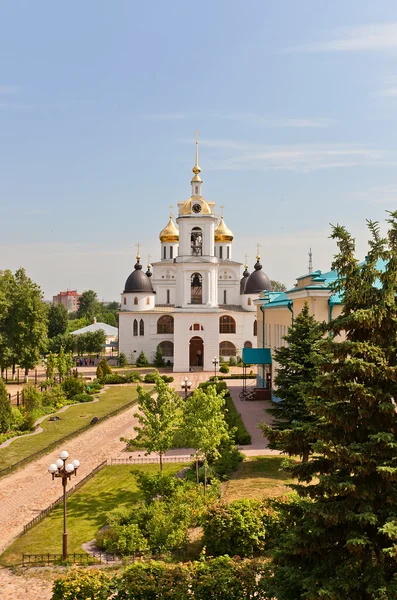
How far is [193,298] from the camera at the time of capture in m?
51.6

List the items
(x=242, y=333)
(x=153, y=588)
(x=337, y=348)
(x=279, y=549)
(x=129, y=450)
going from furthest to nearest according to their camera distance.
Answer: (x=242, y=333), (x=129, y=450), (x=153, y=588), (x=279, y=549), (x=337, y=348)

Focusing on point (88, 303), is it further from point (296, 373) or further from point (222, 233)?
point (296, 373)

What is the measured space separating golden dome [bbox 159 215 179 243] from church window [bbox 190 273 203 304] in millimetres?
12981

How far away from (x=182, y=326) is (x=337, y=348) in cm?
4200

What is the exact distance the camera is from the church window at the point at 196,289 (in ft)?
168

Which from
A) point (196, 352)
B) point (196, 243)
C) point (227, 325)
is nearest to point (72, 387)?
point (196, 352)

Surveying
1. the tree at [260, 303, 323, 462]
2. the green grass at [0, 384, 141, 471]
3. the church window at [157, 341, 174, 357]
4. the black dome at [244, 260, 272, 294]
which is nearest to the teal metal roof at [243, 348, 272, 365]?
the green grass at [0, 384, 141, 471]

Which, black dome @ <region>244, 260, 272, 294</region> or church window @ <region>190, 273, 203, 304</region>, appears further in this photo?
black dome @ <region>244, 260, 272, 294</region>

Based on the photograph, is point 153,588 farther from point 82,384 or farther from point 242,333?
point 242,333

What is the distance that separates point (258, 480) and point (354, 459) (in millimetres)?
10540

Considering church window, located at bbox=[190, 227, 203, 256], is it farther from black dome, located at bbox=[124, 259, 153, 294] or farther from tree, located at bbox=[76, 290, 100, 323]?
tree, located at bbox=[76, 290, 100, 323]

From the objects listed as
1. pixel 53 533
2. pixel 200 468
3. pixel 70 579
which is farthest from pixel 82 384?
pixel 70 579

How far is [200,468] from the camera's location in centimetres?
1916

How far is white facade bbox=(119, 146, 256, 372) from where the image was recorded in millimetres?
50375
